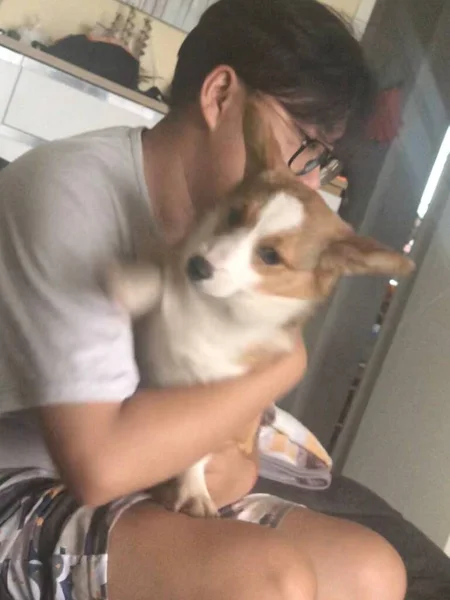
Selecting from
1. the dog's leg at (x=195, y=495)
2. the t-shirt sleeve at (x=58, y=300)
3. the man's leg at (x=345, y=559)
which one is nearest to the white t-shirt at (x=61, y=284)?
the t-shirt sleeve at (x=58, y=300)

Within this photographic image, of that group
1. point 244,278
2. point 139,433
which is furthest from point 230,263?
point 139,433

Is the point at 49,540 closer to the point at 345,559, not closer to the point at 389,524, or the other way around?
the point at 345,559

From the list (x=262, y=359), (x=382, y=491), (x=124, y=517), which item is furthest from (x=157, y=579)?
(x=382, y=491)

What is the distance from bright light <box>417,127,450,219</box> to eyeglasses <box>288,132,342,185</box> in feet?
5.25

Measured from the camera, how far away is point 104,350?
3.00 ft

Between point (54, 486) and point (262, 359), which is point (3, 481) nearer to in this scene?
point (54, 486)

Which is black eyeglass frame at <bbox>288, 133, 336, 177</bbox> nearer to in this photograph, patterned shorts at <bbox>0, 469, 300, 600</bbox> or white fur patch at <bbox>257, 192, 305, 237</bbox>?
white fur patch at <bbox>257, 192, 305, 237</bbox>

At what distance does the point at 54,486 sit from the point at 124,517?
11 cm

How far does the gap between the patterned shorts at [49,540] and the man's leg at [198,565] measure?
0.07ft

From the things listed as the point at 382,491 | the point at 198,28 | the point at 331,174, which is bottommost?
the point at 382,491

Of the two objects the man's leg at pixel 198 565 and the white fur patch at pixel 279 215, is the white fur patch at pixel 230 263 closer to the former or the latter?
the white fur patch at pixel 279 215

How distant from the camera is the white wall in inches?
89.4

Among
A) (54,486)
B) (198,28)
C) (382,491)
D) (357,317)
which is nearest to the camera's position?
(54,486)

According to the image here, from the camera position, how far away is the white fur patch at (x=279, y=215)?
3.40ft
